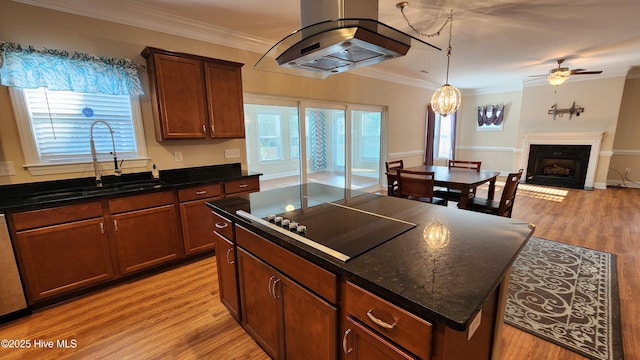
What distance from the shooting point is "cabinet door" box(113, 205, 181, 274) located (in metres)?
2.43

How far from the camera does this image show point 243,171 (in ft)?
11.8

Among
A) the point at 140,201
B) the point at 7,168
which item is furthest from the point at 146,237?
the point at 7,168

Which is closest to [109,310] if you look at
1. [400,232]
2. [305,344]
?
[305,344]

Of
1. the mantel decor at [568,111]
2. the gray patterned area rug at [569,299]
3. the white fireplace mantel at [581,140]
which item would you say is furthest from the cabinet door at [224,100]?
the mantel decor at [568,111]

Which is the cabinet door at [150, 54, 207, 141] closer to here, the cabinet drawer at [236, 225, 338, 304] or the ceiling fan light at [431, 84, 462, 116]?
the cabinet drawer at [236, 225, 338, 304]

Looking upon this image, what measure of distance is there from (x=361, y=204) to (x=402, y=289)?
1032 mm

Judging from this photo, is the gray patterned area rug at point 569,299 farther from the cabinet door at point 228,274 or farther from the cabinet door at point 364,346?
the cabinet door at point 228,274

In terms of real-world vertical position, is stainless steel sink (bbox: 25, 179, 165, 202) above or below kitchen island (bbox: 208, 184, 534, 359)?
above

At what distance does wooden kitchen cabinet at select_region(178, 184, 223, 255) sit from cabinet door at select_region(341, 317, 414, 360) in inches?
81.6

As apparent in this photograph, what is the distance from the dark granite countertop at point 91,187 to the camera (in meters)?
2.10

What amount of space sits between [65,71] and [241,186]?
73.9 inches

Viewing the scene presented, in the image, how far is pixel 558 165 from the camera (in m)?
6.53

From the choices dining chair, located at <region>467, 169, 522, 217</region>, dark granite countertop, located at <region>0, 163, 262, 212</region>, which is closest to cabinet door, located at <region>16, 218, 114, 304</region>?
dark granite countertop, located at <region>0, 163, 262, 212</region>

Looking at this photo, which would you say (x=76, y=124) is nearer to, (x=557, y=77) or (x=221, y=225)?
(x=221, y=225)
